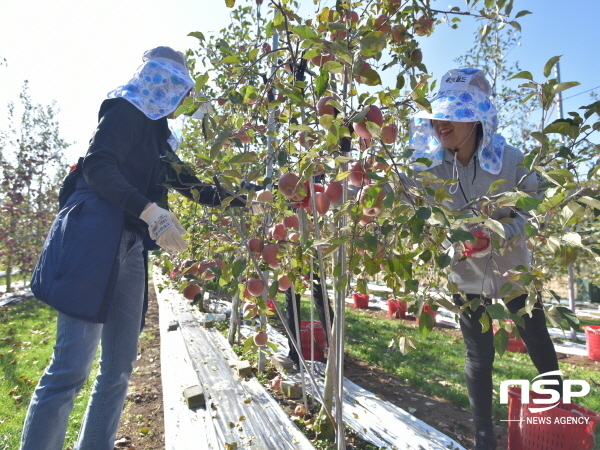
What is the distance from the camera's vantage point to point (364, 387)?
2.75 m

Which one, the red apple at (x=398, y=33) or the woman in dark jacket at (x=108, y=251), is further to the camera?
the red apple at (x=398, y=33)

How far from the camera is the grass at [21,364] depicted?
233cm

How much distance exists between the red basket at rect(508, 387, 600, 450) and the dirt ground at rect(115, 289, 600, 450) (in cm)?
44

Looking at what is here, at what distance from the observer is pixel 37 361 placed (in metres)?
3.77

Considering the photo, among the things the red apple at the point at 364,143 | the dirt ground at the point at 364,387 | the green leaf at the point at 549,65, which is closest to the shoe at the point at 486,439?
the dirt ground at the point at 364,387

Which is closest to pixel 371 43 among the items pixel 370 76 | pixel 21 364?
pixel 370 76

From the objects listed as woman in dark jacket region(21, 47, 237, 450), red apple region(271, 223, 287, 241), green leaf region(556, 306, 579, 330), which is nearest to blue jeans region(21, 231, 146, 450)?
woman in dark jacket region(21, 47, 237, 450)

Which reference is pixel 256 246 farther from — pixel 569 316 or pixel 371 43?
pixel 569 316

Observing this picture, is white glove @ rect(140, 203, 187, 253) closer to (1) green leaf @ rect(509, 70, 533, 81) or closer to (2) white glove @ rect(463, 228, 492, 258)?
(2) white glove @ rect(463, 228, 492, 258)

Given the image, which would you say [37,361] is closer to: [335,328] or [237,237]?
[237,237]

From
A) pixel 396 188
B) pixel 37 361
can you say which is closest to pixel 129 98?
pixel 396 188

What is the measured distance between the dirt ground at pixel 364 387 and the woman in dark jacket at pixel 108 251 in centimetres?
76

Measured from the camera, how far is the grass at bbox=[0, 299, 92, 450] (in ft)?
7.66

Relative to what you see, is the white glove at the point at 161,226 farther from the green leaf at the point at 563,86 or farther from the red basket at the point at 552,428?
the red basket at the point at 552,428
